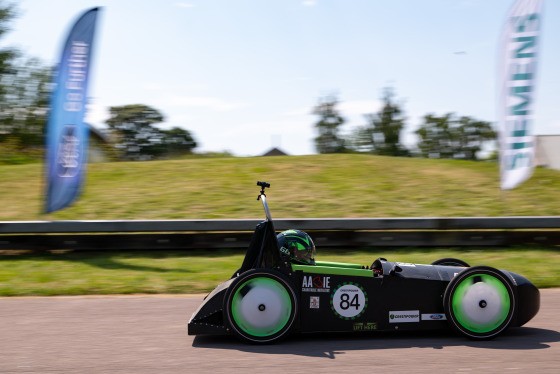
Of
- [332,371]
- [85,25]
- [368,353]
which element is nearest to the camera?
[332,371]

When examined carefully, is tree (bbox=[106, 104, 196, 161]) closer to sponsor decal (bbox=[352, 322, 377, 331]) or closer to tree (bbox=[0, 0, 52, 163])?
tree (bbox=[0, 0, 52, 163])

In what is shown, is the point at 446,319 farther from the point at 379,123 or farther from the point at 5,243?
the point at 379,123

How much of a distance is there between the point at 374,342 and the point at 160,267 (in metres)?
4.72

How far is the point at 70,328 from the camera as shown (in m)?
5.52

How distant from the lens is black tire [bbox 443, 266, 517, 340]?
4.83 meters

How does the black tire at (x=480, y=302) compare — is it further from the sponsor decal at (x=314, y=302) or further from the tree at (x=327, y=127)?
the tree at (x=327, y=127)

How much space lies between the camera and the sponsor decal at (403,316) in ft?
16.1

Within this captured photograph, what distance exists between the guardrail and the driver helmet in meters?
4.60

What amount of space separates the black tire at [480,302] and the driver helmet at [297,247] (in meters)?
1.18

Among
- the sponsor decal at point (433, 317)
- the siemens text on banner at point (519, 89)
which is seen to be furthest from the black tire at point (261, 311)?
the siemens text on banner at point (519, 89)

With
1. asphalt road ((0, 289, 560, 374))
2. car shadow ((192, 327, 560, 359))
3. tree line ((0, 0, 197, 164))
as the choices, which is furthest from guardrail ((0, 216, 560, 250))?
tree line ((0, 0, 197, 164))

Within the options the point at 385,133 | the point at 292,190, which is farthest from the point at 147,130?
the point at 292,190

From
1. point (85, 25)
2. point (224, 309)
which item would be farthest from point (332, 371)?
point (85, 25)

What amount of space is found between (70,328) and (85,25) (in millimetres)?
7197
